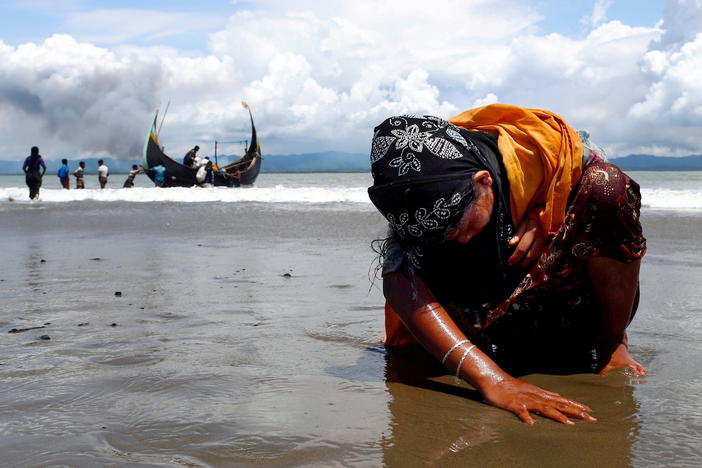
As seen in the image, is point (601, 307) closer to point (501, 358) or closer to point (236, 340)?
point (501, 358)

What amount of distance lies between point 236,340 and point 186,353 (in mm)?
261

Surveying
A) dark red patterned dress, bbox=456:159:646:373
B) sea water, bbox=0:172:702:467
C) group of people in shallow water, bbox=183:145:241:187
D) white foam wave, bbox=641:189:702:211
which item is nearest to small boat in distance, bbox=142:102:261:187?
group of people in shallow water, bbox=183:145:241:187

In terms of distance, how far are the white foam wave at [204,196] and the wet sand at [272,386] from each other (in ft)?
→ 39.0

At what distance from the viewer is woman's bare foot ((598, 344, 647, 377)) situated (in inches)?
83.7

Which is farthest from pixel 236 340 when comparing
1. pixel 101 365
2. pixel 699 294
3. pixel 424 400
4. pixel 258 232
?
pixel 258 232

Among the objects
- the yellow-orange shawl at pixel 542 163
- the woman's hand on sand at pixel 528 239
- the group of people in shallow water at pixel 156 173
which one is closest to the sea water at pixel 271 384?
the woman's hand on sand at pixel 528 239

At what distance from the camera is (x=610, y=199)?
184cm

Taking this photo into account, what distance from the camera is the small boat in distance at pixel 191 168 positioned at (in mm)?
25531

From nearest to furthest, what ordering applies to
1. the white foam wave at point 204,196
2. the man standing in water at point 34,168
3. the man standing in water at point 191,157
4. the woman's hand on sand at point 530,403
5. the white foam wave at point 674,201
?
the woman's hand on sand at point 530,403 → the white foam wave at point 674,201 → the white foam wave at point 204,196 → the man standing in water at point 34,168 → the man standing in water at point 191,157

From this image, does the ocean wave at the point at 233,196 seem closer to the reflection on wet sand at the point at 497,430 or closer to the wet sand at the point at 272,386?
the wet sand at the point at 272,386

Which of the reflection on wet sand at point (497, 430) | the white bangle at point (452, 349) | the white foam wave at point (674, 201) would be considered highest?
the white foam wave at point (674, 201)

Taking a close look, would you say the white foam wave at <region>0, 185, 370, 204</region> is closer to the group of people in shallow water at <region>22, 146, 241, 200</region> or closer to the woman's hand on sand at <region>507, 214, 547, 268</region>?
the group of people in shallow water at <region>22, 146, 241, 200</region>

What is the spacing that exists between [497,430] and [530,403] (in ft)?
0.51

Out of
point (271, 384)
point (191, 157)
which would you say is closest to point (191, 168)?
point (191, 157)
